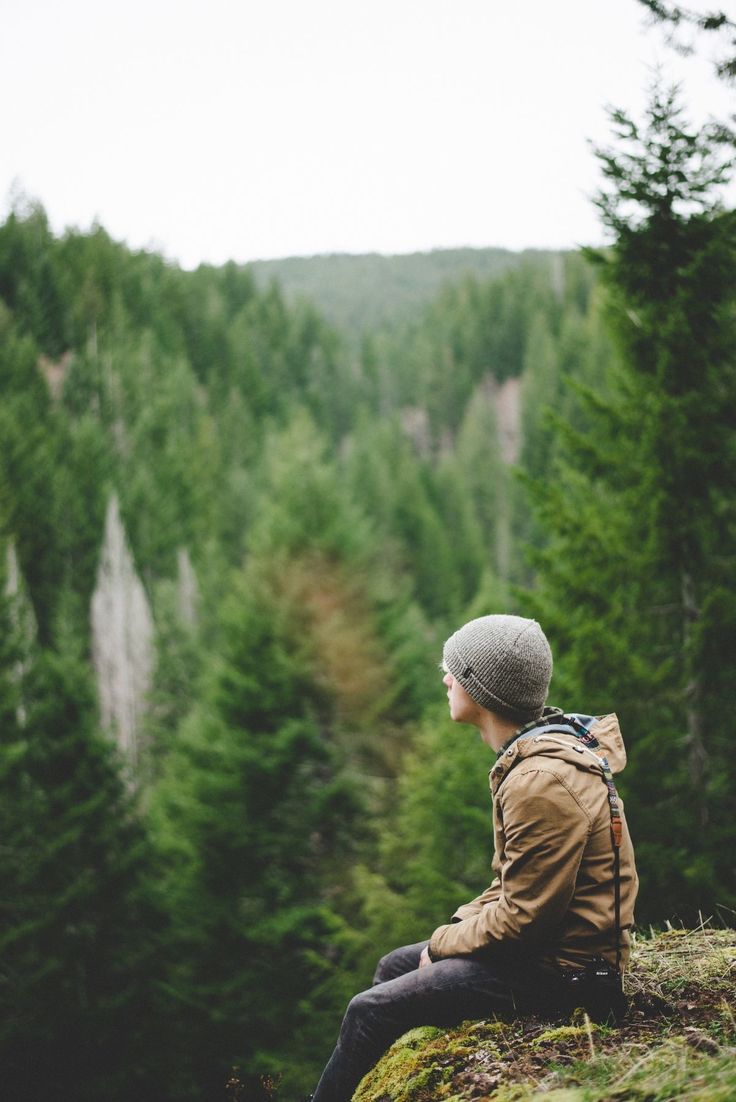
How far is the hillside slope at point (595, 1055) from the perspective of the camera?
2.33 m

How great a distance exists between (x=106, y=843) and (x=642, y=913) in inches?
579

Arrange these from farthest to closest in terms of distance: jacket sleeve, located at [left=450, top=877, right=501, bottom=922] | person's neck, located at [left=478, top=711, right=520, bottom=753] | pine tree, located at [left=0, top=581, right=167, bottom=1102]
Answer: pine tree, located at [left=0, top=581, right=167, bottom=1102] < jacket sleeve, located at [left=450, top=877, right=501, bottom=922] < person's neck, located at [left=478, top=711, right=520, bottom=753]

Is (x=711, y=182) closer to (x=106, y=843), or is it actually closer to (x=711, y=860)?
(x=711, y=860)

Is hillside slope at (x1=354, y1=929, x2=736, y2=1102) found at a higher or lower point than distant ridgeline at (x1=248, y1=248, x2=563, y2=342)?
lower

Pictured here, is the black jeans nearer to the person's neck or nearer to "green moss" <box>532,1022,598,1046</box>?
"green moss" <box>532,1022,598,1046</box>

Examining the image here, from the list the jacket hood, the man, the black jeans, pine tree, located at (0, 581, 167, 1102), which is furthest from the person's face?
pine tree, located at (0, 581, 167, 1102)

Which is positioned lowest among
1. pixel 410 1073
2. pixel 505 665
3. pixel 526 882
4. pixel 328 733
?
pixel 328 733

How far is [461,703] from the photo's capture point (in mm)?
3139

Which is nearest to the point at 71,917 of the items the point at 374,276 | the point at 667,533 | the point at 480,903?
the point at 667,533

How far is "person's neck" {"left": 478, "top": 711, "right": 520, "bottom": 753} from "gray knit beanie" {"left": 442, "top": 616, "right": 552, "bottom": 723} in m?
0.04

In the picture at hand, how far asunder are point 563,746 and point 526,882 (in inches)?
17.3

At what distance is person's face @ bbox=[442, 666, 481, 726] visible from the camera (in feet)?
→ 10.2

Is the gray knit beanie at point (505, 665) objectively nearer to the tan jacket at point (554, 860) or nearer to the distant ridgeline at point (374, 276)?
the tan jacket at point (554, 860)

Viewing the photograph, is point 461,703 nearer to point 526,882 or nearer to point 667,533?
point 526,882
